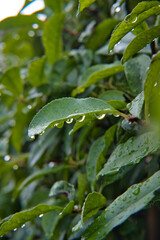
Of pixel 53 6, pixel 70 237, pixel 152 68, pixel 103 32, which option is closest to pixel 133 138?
pixel 152 68

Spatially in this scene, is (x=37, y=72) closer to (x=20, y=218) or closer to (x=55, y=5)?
(x=55, y=5)

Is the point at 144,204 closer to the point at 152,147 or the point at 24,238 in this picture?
the point at 152,147

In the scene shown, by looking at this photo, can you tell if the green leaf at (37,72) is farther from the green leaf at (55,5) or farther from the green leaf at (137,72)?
the green leaf at (137,72)

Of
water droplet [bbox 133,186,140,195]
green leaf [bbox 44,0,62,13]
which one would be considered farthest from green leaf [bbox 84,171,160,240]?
green leaf [bbox 44,0,62,13]

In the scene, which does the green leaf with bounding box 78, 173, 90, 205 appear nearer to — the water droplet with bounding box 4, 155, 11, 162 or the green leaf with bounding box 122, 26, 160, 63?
the green leaf with bounding box 122, 26, 160, 63

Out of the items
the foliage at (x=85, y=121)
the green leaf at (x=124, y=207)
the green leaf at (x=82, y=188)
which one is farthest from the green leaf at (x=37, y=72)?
the green leaf at (x=124, y=207)

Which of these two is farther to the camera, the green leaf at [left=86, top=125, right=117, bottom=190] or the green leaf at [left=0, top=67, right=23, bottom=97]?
the green leaf at [left=0, top=67, right=23, bottom=97]

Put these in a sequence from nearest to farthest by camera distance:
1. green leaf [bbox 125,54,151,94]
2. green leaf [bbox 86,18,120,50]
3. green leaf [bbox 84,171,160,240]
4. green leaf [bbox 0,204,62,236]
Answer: green leaf [bbox 84,171,160,240] < green leaf [bbox 0,204,62,236] < green leaf [bbox 125,54,151,94] < green leaf [bbox 86,18,120,50]
